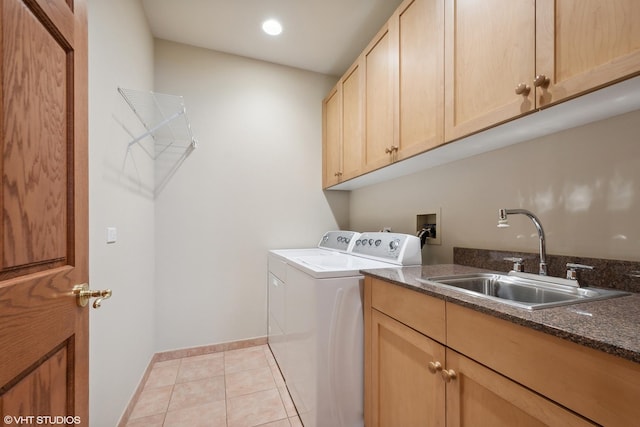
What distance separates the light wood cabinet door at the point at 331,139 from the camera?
7.50 feet

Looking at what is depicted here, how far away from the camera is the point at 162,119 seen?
2.08 m

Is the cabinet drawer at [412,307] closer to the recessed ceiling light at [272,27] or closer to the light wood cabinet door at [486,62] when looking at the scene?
the light wood cabinet door at [486,62]

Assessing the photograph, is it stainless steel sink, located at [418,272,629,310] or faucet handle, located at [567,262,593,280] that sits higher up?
faucet handle, located at [567,262,593,280]

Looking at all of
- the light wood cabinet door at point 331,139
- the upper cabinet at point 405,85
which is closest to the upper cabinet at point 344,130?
the light wood cabinet door at point 331,139

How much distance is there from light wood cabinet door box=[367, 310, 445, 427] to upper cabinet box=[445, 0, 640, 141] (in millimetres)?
869

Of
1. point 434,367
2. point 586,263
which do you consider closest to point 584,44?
point 586,263

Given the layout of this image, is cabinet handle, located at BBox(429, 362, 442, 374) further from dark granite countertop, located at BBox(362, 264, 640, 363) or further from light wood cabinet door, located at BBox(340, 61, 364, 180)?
light wood cabinet door, located at BBox(340, 61, 364, 180)

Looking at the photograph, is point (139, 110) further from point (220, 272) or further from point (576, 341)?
point (576, 341)

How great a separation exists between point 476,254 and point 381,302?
62 centimetres

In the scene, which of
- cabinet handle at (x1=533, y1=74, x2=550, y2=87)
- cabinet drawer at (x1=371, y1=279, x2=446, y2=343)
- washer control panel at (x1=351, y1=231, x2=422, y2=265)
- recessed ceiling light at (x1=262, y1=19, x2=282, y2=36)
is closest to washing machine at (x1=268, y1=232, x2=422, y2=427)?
washer control panel at (x1=351, y1=231, x2=422, y2=265)

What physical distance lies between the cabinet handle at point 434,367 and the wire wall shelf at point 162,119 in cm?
188

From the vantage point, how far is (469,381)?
792 mm

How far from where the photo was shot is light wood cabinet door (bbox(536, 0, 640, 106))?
673 mm

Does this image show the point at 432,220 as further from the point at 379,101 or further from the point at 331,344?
the point at 331,344
